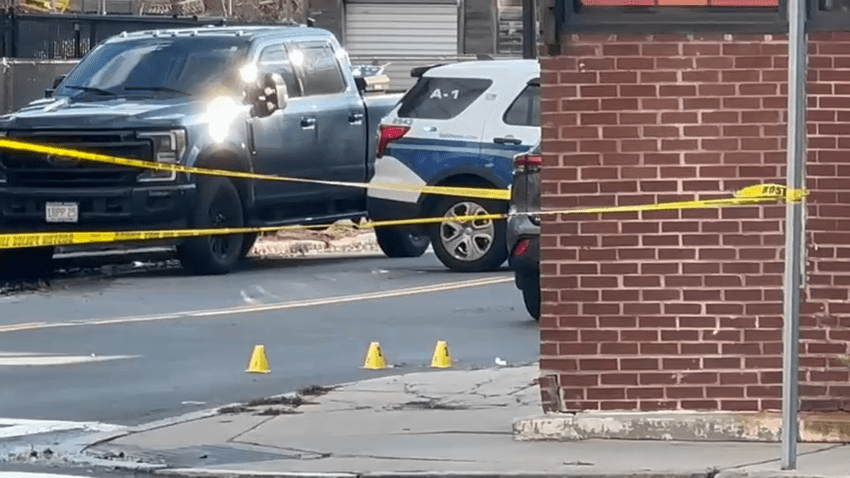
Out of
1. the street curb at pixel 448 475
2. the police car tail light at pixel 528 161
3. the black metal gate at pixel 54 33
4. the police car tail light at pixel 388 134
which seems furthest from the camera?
the black metal gate at pixel 54 33

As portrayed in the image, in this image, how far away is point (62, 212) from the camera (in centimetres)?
1756

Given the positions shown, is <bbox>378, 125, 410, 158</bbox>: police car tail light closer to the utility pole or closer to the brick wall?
the utility pole

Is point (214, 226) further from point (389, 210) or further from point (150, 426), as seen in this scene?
point (150, 426)

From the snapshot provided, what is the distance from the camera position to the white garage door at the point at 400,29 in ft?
149

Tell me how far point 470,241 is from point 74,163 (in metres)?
3.54

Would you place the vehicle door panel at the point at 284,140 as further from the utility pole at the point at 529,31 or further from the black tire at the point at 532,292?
the utility pole at the point at 529,31

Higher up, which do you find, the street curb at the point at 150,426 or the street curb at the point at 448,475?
the street curb at the point at 448,475

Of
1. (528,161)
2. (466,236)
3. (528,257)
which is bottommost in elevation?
(466,236)

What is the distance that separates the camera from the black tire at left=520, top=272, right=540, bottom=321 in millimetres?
14680

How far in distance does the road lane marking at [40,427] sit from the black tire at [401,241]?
31.2 feet

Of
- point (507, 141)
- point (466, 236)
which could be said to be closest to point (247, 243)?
point (466, 236)

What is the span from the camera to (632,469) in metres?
9.00

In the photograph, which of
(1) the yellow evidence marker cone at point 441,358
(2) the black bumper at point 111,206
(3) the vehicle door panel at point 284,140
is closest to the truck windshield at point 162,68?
(3) the vehicle door panel at point 284,140

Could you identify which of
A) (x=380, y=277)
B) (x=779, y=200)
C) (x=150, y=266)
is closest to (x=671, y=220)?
(x=779, y=200)
